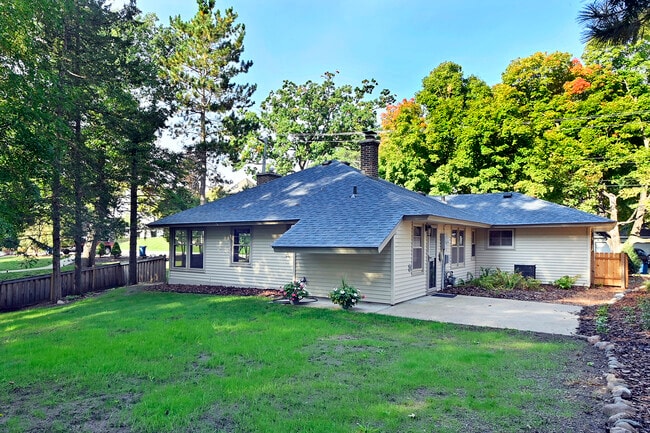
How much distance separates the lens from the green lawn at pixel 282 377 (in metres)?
3.77

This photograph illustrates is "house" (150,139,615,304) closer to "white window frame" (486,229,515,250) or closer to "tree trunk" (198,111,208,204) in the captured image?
"white window frame" (486,229,515,250)

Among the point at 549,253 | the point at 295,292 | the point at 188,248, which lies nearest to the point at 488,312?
the point at 295,292

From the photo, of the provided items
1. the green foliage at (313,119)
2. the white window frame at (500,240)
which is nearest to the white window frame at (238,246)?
the white window frame at (500,240)

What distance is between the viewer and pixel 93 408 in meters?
4.11

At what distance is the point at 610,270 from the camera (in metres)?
14.7

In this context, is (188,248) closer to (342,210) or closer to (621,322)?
(342,210)

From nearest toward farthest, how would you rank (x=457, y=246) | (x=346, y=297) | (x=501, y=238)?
(x=346, y=297)
(x=457, y=246)
(x=501, y=238)

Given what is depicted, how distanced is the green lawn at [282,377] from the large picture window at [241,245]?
519cm

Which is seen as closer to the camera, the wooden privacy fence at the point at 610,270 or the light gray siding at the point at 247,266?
the light gray siding at the point at 247,266

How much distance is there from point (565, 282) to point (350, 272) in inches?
327

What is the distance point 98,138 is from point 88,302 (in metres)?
6.51

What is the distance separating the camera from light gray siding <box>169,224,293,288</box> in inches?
511

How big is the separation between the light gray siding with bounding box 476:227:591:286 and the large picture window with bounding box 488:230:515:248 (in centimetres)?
16

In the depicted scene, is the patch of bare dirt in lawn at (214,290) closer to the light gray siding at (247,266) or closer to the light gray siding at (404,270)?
the light gray siding at (247,266)
